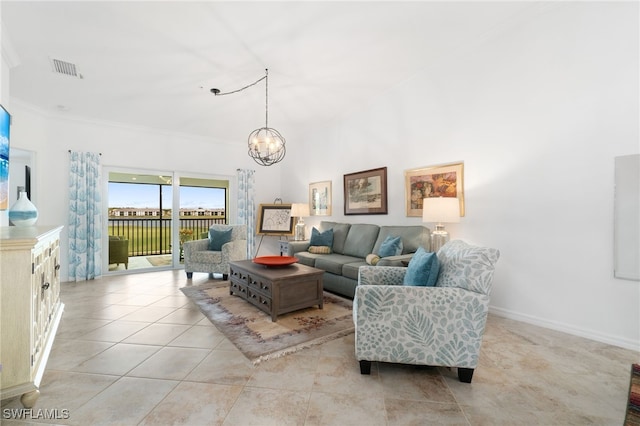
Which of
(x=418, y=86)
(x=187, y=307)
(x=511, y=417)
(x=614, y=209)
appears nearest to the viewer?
(x=511, y=417)

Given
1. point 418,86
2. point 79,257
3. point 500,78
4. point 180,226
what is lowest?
point 79,257

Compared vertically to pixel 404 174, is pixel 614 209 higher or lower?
lower

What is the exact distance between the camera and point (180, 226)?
591 cm

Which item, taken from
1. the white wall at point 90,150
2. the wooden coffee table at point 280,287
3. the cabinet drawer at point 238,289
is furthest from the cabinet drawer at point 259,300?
the white wall at point 90,150

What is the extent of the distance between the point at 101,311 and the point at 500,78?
5.25 m

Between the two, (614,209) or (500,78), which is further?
(500,78)

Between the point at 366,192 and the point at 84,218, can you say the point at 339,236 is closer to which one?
the point at 366,192

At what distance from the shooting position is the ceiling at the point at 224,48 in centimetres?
259

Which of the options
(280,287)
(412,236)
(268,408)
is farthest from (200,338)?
(412,236)

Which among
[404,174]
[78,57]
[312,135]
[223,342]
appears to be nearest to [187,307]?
[223,342]

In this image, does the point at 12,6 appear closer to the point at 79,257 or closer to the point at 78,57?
the point at 78,57

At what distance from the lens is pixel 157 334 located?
2.61 metres

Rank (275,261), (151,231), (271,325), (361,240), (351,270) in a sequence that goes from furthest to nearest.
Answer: (151,231)
(361,240)
(351,270)
(275,261)
(271,325)

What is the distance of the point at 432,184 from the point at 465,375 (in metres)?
2.47
